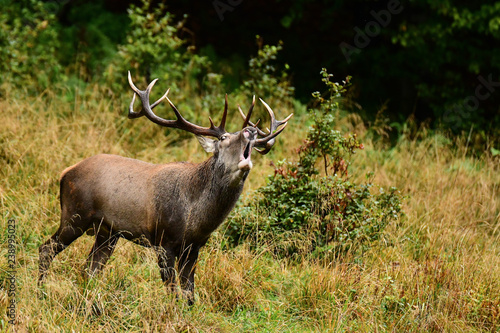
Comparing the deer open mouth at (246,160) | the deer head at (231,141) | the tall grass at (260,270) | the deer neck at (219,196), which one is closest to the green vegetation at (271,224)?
the tall grass at (260,270)

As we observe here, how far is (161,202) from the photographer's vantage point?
4945mm

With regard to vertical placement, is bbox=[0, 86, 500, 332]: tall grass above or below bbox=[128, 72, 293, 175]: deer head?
below

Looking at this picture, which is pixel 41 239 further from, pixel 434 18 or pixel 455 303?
pixel 434 18

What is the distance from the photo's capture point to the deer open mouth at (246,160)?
177 inches

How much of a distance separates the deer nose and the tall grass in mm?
1158

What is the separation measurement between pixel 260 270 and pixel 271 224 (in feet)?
2.36

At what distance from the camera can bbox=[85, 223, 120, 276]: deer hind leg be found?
5109 millimetres

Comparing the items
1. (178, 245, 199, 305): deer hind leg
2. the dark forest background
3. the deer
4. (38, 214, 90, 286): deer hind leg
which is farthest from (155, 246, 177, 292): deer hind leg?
the dark forest background

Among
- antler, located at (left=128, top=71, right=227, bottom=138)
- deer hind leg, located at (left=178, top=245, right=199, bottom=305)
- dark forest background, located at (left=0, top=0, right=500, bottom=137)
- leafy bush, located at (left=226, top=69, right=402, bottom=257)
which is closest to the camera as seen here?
deer hind leg, located at (left=178, top=245, right=199, bottom=305)

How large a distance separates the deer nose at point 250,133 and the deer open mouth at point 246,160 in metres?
0.08

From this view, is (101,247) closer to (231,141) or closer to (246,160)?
(231,141)

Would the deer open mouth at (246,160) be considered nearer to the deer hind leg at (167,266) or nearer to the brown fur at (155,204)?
the brown fur at (155,204)

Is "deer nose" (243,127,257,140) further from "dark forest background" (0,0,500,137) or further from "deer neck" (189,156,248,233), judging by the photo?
"dark forest background" (0,0,500,137)

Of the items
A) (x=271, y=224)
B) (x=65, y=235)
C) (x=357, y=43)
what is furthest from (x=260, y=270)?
(x=357, y=43)
